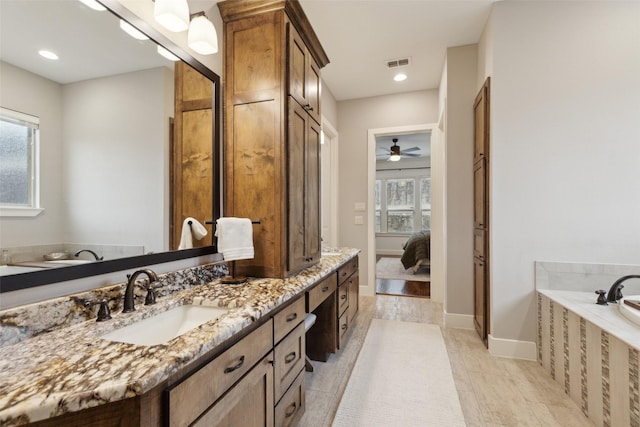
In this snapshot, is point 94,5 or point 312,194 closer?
point 94,5

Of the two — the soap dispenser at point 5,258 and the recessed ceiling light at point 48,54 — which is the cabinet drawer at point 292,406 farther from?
the recessed ceiling light at point 48,54

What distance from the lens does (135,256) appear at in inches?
50.9

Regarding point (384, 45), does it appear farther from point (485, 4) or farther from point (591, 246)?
point (591, 246)

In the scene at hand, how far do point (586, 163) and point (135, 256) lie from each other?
3.07m

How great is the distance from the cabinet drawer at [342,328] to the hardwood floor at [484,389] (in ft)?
0.35

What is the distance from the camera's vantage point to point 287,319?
4.58ft

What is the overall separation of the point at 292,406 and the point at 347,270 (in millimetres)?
1302

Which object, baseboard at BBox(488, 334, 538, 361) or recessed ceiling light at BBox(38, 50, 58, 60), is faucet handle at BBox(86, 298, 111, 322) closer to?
recessed ceiling light at BBox(38, 50, 58, 60)

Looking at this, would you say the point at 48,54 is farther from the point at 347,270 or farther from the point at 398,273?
the point at 398,273

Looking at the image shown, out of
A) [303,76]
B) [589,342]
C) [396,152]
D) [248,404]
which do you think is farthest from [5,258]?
[396,152]

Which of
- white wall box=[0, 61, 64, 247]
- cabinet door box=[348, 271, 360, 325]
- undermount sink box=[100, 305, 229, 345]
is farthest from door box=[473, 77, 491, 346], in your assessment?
white wall box=[0, 61, 64, 247]

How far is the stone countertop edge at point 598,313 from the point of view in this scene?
1.43m

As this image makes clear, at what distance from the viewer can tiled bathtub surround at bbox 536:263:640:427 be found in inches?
54.6

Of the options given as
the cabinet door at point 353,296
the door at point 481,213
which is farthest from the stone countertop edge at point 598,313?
the cabinet door at point 353,296
